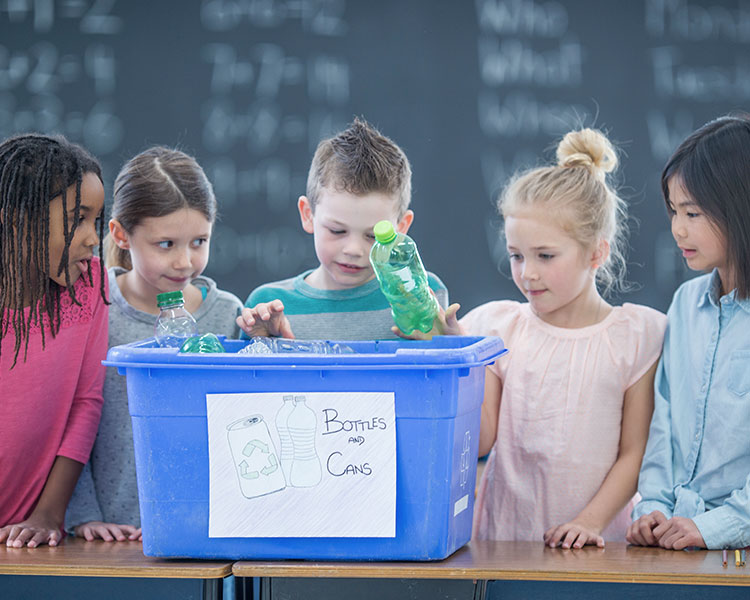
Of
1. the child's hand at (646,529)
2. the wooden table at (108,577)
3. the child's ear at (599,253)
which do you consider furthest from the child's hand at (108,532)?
the child's ear at (599,253)

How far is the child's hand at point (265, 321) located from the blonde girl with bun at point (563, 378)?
1.16 ft

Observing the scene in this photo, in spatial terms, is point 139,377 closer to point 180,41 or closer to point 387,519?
point 387,519

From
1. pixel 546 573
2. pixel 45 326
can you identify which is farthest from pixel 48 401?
pixel 546 573

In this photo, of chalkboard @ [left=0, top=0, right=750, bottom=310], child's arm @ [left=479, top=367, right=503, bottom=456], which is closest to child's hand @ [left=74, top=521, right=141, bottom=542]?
child's arm @ [left=479, top=367, right=503, bottom=456]

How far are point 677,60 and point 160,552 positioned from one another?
2.51 meters

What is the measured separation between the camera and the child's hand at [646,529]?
4.62 feet

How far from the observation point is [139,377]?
1.21 metres

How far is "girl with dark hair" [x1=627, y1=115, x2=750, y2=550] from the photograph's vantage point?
4.84ft

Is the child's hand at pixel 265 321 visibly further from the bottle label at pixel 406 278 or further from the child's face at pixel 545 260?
the child's face at pixel 545 260

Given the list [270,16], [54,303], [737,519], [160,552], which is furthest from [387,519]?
[270,16]

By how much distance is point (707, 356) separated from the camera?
1.53m

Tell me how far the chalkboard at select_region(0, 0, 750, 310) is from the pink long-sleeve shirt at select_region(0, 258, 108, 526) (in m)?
1.46

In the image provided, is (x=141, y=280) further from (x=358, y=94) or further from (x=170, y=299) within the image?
(x=358, y=94)

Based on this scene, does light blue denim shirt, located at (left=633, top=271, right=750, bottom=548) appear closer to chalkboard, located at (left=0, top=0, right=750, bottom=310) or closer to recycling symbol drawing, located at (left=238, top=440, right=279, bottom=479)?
recycling symbol drawing, located at (left=238, top=440, right=279, bottom=479)
